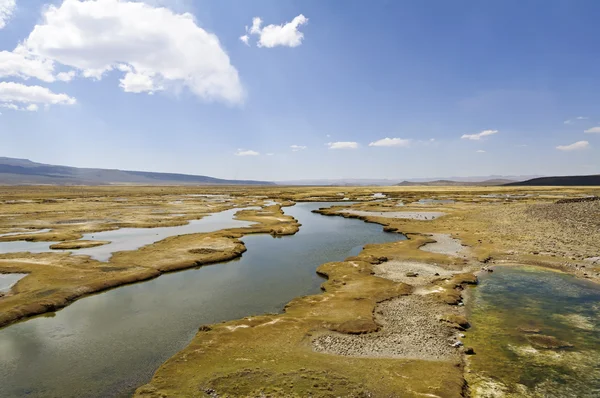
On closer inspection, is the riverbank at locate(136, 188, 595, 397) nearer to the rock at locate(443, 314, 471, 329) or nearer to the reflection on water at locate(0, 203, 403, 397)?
the rock at locate(443, 314, 471, 329)

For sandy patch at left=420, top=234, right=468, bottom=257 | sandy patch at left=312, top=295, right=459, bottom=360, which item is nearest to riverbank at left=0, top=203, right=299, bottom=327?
sandy patch at left=312, top=295, right=459, bottom=360

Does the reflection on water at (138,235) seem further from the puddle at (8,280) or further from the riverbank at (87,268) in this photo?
the puddle at (8,280)

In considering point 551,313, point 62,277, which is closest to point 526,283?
point 551,313

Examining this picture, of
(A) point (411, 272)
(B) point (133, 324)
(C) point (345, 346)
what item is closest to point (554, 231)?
(A) point (411, 272)

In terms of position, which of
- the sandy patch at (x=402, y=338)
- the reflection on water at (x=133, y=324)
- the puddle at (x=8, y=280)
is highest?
the sandy patch at (x=402, y=338)

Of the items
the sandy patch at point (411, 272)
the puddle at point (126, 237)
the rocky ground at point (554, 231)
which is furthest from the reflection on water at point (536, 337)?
the puddle at point (126, 237)

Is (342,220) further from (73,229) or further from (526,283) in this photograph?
(73,229)

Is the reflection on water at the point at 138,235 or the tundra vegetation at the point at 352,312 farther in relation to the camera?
the reflection on water at the point at 138,235
